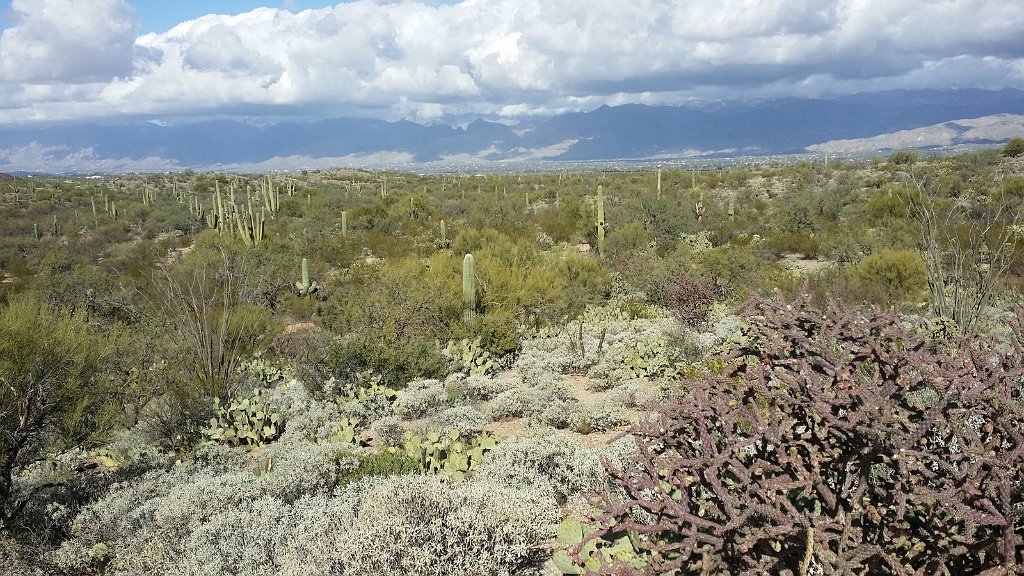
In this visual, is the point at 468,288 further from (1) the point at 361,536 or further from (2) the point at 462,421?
(1) the point at 361,536

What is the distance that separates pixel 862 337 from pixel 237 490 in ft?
15.7

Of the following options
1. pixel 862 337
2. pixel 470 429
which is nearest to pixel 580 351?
pixel 470 429

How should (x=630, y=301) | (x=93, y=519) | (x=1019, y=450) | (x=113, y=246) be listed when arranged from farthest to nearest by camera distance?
1. (x=113, y=246)
2. (x=630, y=301)
3. (x=93, y=519)
4. (x=1019, y=450)

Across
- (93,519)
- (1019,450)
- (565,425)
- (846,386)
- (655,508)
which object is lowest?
(565,425)

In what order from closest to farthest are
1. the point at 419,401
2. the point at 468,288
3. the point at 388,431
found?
the point at 388,431
the point at 419,401
the point at 468,288

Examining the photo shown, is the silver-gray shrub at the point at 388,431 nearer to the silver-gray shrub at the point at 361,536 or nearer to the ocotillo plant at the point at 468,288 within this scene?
the silver-gray shrub at the point at 361,536

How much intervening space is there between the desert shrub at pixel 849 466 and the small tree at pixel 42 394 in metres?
5.72

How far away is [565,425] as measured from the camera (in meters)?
8.05

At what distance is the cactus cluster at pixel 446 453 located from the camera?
247 inches

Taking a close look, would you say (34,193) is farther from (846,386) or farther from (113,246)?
(846,386)

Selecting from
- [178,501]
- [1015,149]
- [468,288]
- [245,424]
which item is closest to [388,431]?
[245,424]

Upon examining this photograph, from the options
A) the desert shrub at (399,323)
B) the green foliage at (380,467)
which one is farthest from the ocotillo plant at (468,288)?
the green foliage at (380,467)

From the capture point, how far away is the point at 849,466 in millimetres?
2709

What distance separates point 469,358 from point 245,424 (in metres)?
3.98
